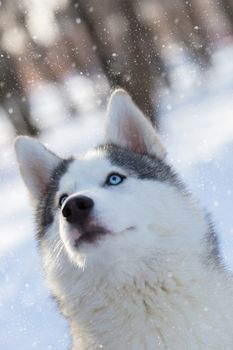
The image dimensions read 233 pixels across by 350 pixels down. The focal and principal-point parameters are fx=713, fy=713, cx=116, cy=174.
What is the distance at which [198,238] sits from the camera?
3.08 meters

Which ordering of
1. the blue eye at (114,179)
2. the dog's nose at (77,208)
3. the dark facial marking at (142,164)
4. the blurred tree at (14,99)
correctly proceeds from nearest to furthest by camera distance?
the dog's nose at (77,208)
the blue eye at (114,179)
the dark facial marking at (142,164)
the blurred tree at (14,99)

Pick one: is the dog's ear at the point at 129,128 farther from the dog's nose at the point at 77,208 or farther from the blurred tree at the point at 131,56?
the blurred tree at the point at 131,56

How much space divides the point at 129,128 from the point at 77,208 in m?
0.84

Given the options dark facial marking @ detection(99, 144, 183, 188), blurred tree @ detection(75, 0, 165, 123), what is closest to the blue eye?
dark facial marking @ detection(99, 144, 183, 188)

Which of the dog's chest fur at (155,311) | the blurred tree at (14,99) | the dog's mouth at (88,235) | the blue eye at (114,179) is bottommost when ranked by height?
the dog's chest fur at (155,311)

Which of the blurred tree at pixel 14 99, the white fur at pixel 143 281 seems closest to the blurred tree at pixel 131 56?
the blurred tree at pixel 14 99

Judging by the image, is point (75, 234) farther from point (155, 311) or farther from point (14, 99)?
point (14, 99)

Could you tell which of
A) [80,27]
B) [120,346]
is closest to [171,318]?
[120,346]

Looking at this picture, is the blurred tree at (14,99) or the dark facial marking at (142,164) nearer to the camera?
the dark facial marking at (142,164)

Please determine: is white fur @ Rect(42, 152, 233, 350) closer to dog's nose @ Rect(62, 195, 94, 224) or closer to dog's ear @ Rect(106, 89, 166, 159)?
dog's nose @ Rect(62, 195, 94, 224)

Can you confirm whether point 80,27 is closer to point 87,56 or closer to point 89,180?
point 87,56

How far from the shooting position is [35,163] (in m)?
3.56

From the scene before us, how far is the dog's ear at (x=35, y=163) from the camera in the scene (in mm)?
3500

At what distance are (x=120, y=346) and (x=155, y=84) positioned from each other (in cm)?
641
